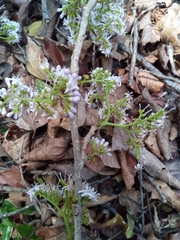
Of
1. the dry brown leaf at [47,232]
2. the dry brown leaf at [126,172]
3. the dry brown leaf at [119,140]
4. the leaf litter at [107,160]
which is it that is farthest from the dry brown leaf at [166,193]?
the dry brown leaf at [47,232]

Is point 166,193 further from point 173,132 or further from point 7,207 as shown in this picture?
point 7,207

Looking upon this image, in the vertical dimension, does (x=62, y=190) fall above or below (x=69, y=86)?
below

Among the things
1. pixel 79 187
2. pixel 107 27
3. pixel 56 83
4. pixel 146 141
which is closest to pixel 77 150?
pixel 79 187

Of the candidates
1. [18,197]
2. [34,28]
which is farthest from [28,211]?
[34,28]

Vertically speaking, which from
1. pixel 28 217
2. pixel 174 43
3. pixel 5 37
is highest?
pixel 5 37

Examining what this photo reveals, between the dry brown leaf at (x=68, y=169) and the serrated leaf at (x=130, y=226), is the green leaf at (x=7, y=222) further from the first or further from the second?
the serrated leaf at (x=130, y=226)

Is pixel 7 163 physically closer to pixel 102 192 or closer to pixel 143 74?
pixel 102 192

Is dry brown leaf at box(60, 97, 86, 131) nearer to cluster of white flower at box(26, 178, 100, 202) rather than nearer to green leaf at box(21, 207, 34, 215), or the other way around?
cluster of white flower at box(26, 178, 100, 202)
